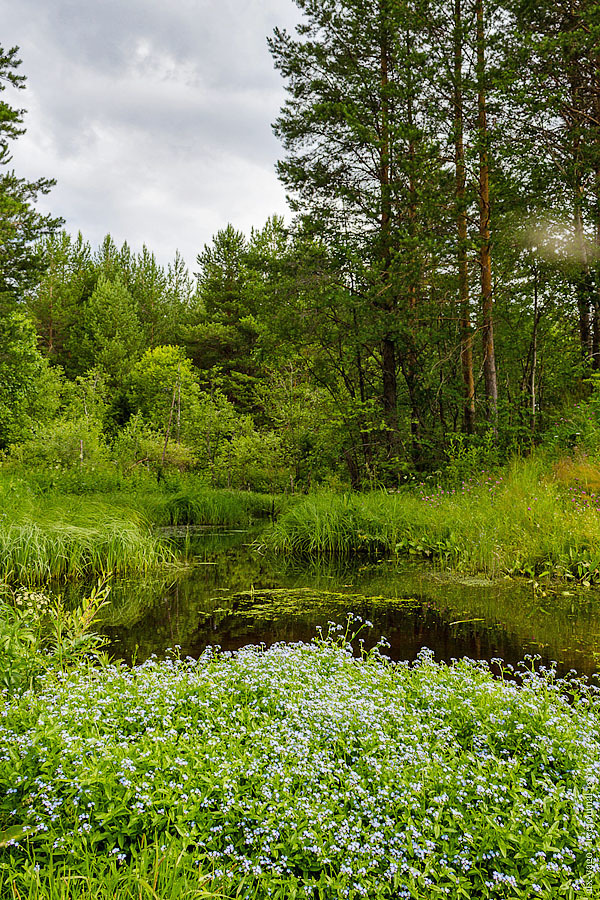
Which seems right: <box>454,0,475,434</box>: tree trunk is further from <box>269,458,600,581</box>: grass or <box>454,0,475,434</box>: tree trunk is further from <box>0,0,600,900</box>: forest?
<box>269,458,600,581</box>: grass

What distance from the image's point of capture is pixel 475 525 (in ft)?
27.2

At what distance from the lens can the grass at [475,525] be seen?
7.12 m

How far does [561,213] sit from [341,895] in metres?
14.1

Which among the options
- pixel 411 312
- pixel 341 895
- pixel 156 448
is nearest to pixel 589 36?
pixel 411 312

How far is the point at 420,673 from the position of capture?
3441 millimetres

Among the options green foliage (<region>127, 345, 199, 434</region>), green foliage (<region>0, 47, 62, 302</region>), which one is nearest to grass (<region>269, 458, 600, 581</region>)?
green foliage (<region>0, 47, 62, 302</region>)

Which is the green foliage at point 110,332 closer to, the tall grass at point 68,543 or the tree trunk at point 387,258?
the tree trunk at point 387,258

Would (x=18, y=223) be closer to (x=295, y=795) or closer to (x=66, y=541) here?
(x=66, y=541)

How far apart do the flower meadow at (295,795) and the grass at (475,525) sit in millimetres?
4592

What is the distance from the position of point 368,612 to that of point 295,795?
390cm

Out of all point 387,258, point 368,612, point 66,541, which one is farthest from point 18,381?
point 368,612

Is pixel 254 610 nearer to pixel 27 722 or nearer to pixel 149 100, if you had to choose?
pixel 27 722

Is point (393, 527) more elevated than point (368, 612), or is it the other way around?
point (393, 527)

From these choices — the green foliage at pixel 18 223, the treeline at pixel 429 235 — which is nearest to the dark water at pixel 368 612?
the treeline at pixel 429 235
